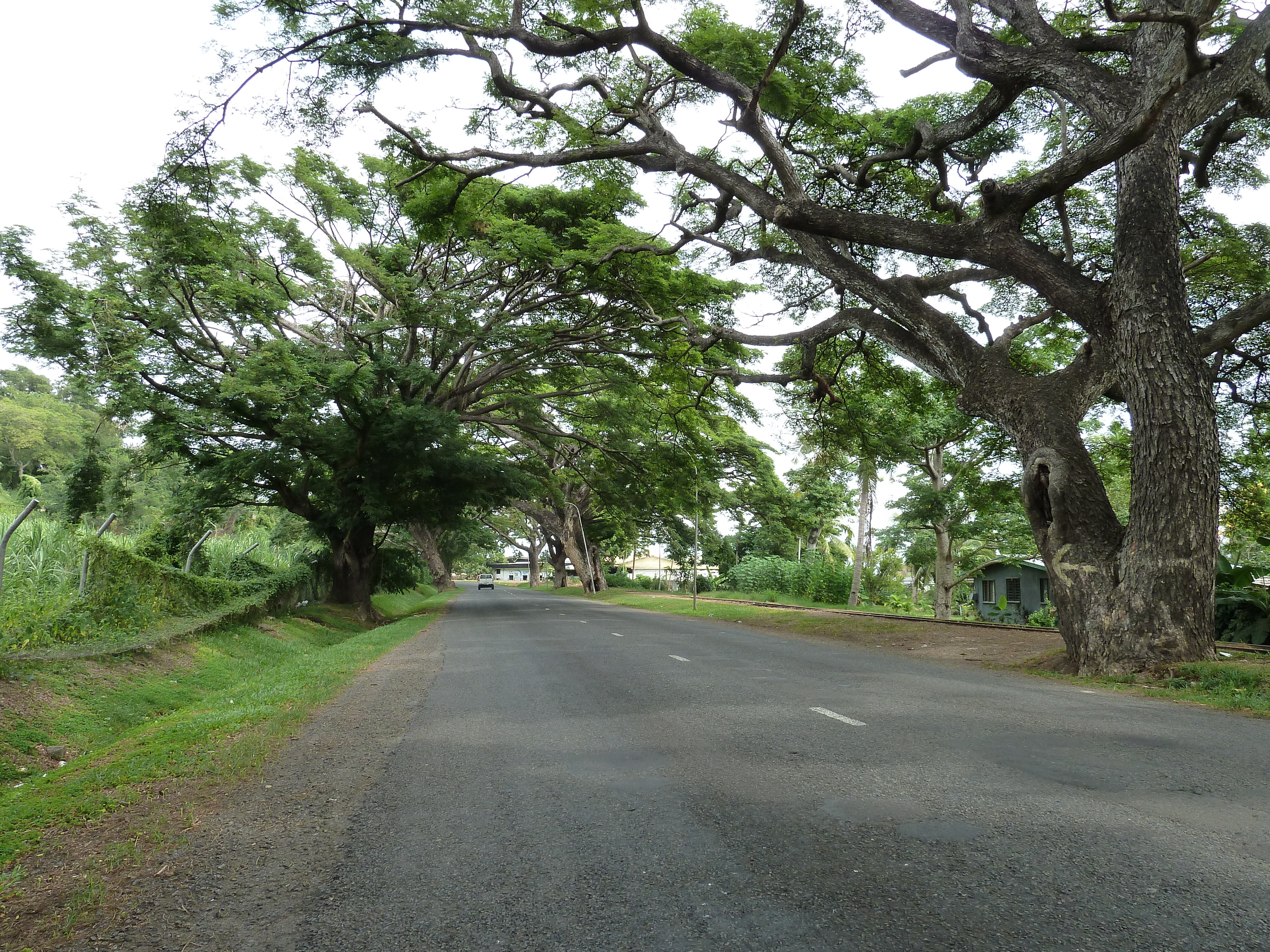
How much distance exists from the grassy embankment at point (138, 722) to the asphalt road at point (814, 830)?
155 cm

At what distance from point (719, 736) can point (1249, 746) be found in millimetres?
3923

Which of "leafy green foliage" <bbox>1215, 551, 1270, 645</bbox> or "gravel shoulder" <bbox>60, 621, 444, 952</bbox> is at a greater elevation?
"leafy green foliage" <bbox>1215, 551, 1270, 645</bbox>

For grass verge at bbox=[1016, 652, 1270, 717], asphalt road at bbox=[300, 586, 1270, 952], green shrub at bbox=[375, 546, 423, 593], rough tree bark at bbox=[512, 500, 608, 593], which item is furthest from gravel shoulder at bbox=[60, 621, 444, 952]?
rough tree bark at bbox=[512, 500, 608, 593]

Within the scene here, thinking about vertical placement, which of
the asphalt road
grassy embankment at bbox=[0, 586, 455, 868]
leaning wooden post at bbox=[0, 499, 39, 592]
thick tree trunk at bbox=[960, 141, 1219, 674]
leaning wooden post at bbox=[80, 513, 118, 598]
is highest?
thick tree trunk at bbox=[960, 141, 1219, 674]

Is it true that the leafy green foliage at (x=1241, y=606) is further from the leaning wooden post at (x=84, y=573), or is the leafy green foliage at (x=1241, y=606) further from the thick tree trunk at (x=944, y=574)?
the leaning wooden post at (x=84, y=573)

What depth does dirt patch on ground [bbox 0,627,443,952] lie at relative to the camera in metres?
3.03

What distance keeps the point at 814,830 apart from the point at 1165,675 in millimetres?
7609

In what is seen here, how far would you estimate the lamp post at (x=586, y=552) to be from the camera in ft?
147

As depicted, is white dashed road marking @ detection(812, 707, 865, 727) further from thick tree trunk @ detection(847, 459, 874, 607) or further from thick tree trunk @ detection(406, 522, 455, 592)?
thick tree trunk @ detection(406, 522, 455, 592)

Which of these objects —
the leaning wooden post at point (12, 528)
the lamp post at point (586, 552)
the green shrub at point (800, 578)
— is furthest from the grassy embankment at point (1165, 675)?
the lamp post at point (586, 552)

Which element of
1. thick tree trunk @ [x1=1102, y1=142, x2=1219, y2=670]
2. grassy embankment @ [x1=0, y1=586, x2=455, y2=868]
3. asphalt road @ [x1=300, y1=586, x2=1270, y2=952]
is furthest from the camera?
thick tree trunk @ [x1=1102, y1=142, x2=1219, y2=670]

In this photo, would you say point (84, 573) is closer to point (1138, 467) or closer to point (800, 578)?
point (1138, 467)

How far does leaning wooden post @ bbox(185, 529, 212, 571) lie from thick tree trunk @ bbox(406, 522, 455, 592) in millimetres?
21596

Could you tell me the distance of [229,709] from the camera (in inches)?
302
